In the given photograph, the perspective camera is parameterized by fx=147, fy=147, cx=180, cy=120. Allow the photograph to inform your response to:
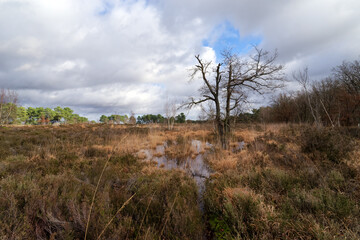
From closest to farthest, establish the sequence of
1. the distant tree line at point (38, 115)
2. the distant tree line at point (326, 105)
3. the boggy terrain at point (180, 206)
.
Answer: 1. the boggy terrain at point (180, 206)
2. the distant tree line at point (326, 105)
3. the distant tree line at point (38, 115)

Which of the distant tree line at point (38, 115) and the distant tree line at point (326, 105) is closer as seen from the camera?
the distant tree line at point (326, 105)

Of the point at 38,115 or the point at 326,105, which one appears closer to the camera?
the point at 326,105

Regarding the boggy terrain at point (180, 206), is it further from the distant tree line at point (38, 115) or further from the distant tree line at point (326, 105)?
the distant tree line at point (38, 115)

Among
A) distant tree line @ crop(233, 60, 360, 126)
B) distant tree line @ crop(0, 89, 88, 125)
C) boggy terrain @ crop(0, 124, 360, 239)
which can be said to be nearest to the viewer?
boggy terrain @ crop(0, 124, 360, 239)

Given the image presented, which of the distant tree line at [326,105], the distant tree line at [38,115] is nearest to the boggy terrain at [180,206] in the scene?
the distant tree line at [326,105]

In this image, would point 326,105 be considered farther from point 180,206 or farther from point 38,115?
point 38,115

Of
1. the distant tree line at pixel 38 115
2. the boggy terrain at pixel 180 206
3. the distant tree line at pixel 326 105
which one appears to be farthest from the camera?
the distant tree line at pixel 38 115

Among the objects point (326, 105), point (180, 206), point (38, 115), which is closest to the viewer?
point (180, 206)

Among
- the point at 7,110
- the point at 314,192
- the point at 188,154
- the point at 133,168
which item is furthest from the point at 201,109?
the point at 7,110

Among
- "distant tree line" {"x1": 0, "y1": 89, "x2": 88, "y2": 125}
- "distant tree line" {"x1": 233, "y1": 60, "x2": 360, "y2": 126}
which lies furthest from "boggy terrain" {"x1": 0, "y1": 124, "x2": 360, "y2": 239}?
"distant tree line" {"x1": 0, "y1": 89, "x2": 88, "y2": 125}

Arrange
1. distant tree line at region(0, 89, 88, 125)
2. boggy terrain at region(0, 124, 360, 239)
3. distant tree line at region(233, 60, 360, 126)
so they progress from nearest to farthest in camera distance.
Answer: boggy terrain at region(0, 124, 360, 239) → distant tree line at region(233, 60, 360, 126) → distant tree line at region(0, 89, 88, 125)

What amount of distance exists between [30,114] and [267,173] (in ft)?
310

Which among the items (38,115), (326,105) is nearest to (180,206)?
(326,105)

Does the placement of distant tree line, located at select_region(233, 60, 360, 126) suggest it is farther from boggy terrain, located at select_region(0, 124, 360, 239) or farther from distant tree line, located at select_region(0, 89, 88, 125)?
distant tree line, located at select_region(0, 89, 88, 125)
